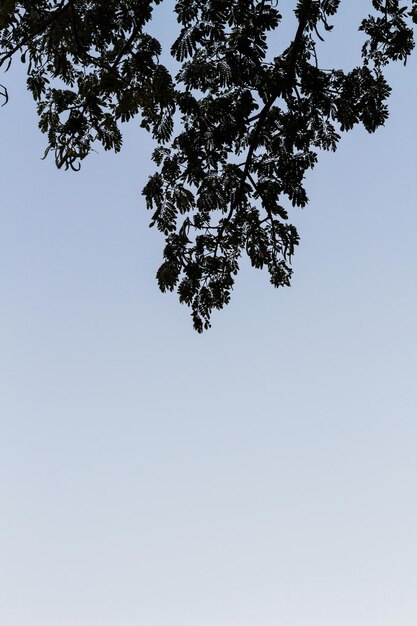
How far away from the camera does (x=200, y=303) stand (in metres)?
10.7

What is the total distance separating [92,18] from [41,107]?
1306 millimetres

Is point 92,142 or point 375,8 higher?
point 375,8

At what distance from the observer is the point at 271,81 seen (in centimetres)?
1015

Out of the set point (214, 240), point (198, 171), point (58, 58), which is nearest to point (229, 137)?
point (198, 171)

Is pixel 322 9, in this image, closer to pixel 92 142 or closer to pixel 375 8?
pixel 375 8

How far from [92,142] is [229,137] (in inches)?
64.9

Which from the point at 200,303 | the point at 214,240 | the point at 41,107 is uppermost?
the point at 41,107

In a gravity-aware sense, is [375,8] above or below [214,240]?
above

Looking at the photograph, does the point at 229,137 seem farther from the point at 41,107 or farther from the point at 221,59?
the point at 41,107

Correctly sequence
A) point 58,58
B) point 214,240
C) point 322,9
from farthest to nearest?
point 214,240 → point 322,9 → point 58,58

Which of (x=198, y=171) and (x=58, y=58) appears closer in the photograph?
(x=58, y=58)

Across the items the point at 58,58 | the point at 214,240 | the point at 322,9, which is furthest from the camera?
the point at 214,240

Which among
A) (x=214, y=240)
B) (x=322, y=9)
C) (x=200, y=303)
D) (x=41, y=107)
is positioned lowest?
(x=200, y=303)

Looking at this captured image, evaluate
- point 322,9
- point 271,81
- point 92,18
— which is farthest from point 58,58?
point 322,9
